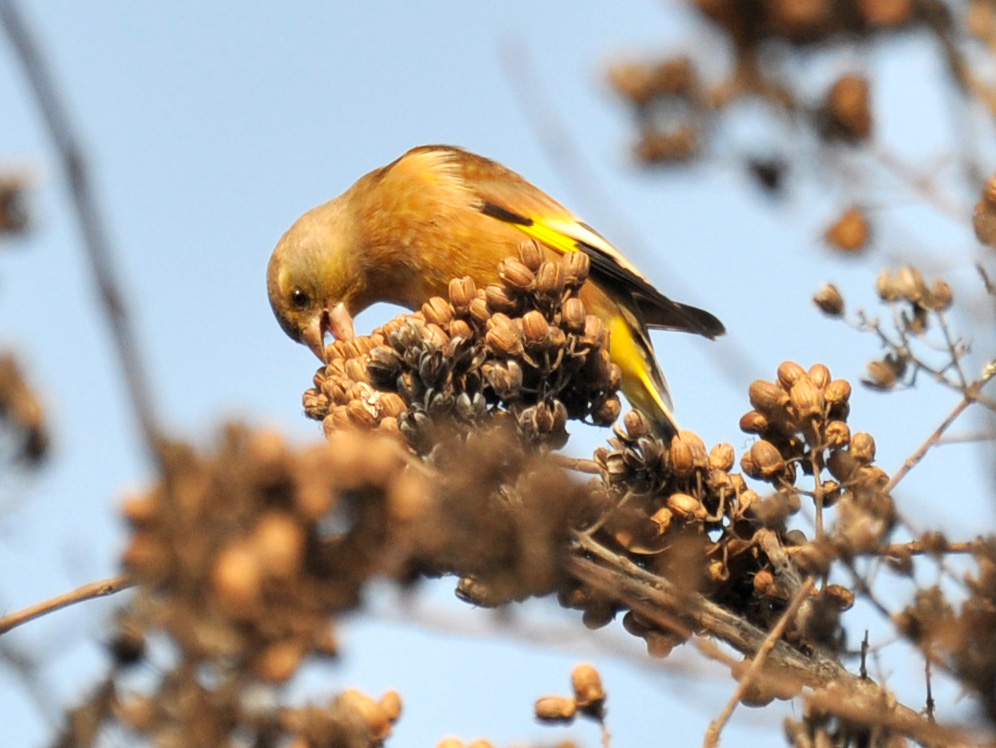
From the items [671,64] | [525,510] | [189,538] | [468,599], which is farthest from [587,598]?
[189,538]

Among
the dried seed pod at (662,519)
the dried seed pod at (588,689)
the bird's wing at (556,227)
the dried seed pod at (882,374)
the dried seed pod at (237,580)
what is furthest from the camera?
the bird's wing at (556,227)

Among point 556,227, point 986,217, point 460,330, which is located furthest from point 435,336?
point 556,227

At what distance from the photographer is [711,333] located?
18.8 feet

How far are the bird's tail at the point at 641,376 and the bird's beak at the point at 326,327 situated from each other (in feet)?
4.16

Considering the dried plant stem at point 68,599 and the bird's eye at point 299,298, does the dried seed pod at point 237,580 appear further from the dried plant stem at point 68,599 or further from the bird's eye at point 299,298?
the bird's eye at point 299,298

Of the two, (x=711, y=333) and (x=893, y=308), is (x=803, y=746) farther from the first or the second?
(x=711, y=333)

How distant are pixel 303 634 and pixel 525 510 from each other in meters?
0.68

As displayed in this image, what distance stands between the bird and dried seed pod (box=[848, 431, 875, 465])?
225 centimetres

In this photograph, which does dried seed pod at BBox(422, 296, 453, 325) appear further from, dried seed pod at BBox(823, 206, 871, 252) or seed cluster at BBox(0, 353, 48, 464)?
dried seed pod at BBox(823, 206, 871, 252)

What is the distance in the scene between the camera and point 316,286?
601 cm

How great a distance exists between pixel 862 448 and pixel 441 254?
2.75 m

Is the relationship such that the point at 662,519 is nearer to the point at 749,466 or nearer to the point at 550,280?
the point at 749,466

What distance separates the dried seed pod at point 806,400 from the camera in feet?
10.1

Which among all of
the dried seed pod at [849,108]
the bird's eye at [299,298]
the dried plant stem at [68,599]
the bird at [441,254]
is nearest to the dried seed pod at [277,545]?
the dried plant stem at [68,599]
